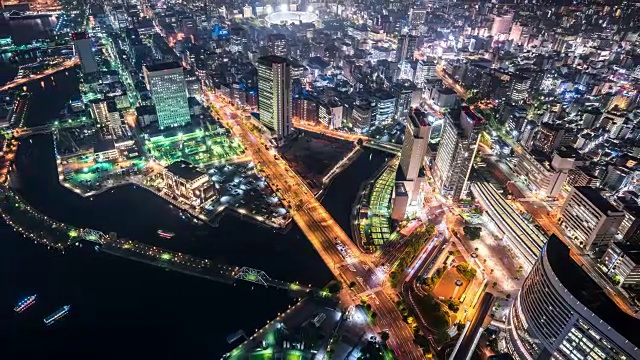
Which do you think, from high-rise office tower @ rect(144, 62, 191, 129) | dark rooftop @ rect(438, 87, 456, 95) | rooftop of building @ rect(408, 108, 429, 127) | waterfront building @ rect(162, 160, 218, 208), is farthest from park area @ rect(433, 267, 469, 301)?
high-rise office tower @ rect(144, 62, 191, 129)

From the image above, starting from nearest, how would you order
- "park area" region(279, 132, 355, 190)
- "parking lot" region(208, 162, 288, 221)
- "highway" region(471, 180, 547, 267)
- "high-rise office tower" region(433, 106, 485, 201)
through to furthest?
1. "highway" region(471, 180, 547, 267)
2. "high-rise office tower" region(433, 106, 485, 201)
3. "parking lot" region(208, 162, 288, 221)
4. "park area" region(279, 132, 355, 190)

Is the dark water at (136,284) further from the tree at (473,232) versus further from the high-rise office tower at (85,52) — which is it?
the high-rise office tower at (85,52)

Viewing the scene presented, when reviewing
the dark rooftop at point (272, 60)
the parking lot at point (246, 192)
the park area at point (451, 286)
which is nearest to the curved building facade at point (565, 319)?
the park area at point (451, 286)

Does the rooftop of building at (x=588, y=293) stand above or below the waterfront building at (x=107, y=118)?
above

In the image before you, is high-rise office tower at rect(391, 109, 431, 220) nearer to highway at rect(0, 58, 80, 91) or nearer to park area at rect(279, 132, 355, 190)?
park area at rect(279, 132, 355, 190)

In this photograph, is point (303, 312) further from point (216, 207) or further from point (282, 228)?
point (216, 207)

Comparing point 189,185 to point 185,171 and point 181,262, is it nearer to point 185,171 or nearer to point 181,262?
point 185,171

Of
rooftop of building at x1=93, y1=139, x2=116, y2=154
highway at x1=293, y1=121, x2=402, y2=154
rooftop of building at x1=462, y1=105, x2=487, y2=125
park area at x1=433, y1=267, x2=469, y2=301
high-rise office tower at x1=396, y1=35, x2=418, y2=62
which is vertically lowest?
park area at x1=433, y1=267, x2=469, y2=301
